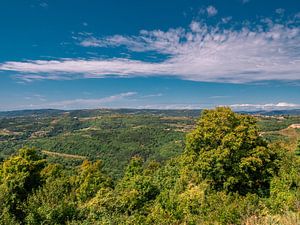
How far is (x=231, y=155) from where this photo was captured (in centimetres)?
2523

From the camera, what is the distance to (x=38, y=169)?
1455 inches

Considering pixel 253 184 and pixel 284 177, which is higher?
pixel 284 177

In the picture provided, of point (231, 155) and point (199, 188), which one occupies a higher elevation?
point (231, 155)

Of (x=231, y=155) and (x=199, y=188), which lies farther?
(x=231, y=155)

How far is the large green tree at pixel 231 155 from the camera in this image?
24734 millimetres

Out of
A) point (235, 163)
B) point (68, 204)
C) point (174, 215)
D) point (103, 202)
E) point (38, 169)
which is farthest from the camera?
point (38, 169)

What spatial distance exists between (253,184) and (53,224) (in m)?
17.6

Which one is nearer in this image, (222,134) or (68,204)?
(68,204)

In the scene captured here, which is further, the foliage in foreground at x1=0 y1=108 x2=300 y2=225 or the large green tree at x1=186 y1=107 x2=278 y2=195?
the large green tree at x1=186 y1=107 x2=278 y2=195

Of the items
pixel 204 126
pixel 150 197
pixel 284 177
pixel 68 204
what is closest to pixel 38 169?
pixel 150 197

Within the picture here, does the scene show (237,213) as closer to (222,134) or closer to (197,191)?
(197,191)

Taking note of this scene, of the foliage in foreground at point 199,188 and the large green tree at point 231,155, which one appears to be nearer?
the foliage in foreground at point 199,188

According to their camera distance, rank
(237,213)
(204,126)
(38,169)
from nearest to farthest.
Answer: (237,213) → (204,126) → (38,169)

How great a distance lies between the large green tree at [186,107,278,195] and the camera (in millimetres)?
24734
